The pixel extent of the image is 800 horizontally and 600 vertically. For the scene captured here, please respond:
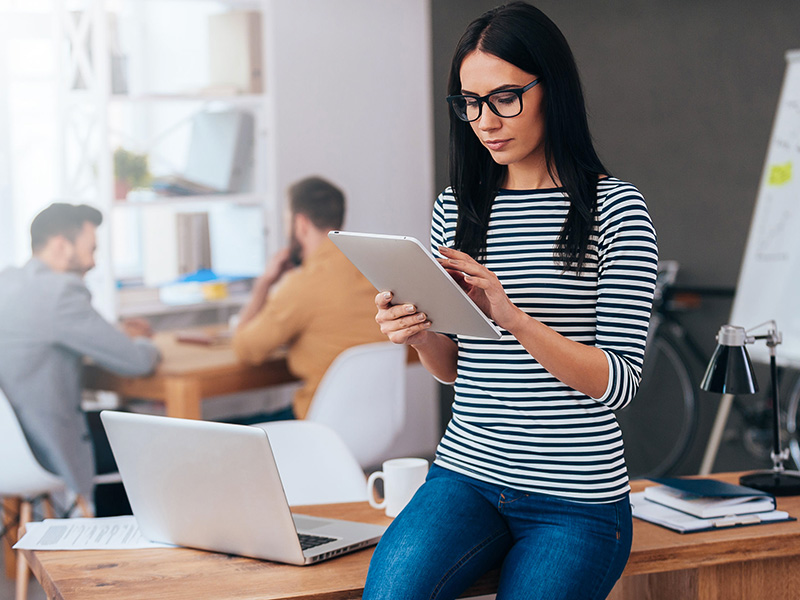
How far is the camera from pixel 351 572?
1311 millimetres

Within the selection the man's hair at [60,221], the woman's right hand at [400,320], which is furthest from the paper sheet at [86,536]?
the man's hair at [60,221]

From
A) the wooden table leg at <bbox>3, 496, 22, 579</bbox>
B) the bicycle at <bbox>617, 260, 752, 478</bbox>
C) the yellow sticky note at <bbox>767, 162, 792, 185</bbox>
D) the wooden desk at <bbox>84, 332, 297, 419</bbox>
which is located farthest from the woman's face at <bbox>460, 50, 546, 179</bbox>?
the bicycle at <bbox>617, 260, 752, 478</bbox>

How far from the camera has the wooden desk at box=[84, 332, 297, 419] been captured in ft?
9.87

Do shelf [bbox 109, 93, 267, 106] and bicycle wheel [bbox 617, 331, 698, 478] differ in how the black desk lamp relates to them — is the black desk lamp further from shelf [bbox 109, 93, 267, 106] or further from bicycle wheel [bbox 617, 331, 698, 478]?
shelf [bbox 109, 93, 267, 106]

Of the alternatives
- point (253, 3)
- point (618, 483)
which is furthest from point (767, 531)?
point (253, 3)

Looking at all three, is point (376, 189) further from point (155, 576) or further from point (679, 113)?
point (155, 576)

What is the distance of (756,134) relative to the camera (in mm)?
3828

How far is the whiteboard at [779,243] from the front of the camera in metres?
3.11

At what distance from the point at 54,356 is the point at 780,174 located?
2417 mm

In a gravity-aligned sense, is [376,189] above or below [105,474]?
above

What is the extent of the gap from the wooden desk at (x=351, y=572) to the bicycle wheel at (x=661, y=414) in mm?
2600

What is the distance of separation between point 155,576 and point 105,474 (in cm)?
195

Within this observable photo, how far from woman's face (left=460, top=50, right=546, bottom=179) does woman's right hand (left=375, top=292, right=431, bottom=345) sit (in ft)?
0.90

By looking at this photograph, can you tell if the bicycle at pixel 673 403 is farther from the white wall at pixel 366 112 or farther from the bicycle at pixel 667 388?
the white wall at pixel 366 112
